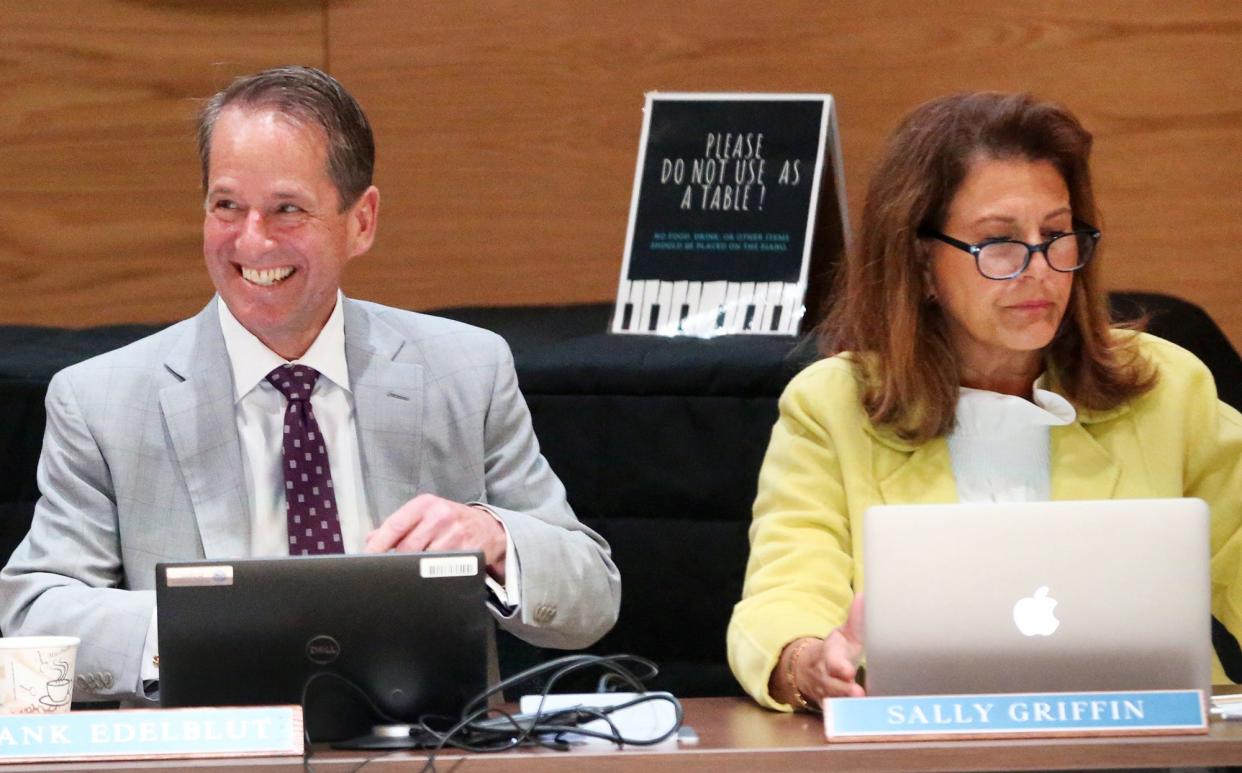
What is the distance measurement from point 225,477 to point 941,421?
0.96 m

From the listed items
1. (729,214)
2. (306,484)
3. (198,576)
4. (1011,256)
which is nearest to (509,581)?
(306,484)

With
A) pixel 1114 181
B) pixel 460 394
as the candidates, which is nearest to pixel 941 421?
pixel 460 394

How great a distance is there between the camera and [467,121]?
167 inches

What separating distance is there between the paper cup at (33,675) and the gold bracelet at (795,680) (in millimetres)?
796

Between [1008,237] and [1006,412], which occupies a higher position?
[1008,237]

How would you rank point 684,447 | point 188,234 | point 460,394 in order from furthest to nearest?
1. point 188,234
2. point 684,447
3. point 460,394

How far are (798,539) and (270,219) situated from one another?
2.68ft

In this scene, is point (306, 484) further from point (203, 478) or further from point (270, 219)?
point (270, 219)

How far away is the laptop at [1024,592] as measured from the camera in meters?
1.62

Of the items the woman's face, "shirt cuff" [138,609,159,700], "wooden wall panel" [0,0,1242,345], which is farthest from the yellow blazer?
"wooden wall panel" [0,0,1242,345]

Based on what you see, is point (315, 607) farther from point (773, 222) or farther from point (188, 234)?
point (188, 234)

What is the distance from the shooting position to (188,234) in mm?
4266

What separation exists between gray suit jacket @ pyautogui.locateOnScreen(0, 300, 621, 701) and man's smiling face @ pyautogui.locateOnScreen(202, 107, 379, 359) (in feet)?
0.33

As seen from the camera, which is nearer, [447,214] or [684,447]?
[684,447]
